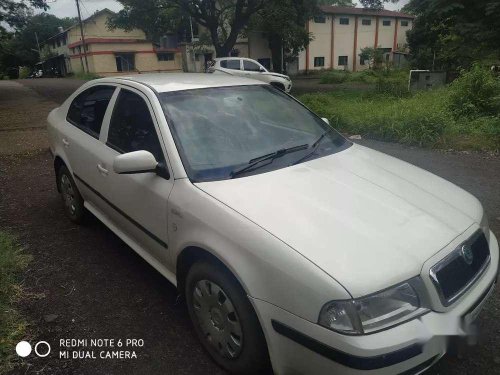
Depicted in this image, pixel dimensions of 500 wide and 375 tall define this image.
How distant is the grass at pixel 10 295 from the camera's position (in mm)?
2551

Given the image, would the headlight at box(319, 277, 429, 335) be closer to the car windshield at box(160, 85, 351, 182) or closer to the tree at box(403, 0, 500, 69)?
the car windshield at box(160, 85, 351, 182)

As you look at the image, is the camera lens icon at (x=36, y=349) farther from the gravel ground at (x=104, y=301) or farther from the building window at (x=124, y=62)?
the building window at (x=124, y=62)

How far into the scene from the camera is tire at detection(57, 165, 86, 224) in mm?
4102

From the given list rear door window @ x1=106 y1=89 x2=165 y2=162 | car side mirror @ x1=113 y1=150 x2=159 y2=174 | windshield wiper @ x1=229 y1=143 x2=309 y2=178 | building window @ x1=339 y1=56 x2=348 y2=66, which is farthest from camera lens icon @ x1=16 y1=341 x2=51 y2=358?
building window @ x1=339 y1=56 x2=348 y2=66

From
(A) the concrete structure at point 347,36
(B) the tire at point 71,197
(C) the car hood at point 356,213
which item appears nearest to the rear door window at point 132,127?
(C) the car hood at point 356,213

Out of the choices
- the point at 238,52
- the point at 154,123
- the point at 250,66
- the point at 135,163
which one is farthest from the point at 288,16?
the point at 135,163

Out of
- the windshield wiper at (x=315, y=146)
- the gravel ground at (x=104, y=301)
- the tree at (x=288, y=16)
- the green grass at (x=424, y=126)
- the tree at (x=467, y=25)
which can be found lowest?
the gravel ground at (x=104, y=301)

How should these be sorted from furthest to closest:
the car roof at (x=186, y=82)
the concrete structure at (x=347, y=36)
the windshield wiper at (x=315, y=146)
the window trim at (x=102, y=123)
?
the concrete structure at (x=347, y=36) < the window trim at (x=102, y=123) < the car roof at (x=186, y=82) < the windshield wiper at (x=315, y=146)

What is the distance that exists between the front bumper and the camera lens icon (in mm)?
1506

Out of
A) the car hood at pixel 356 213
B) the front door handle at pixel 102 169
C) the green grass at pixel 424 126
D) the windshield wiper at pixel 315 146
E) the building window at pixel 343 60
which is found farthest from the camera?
the building window at pixel 343 60

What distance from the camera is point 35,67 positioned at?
62.4m

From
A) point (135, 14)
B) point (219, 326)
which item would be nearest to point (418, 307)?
point (219, 326)

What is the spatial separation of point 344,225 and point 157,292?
175cm

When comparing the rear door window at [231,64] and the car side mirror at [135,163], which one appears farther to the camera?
the rear door window at [231,64]
